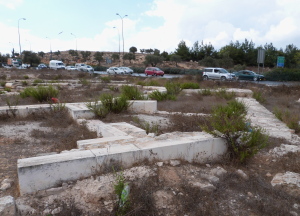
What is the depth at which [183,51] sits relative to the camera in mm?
61094

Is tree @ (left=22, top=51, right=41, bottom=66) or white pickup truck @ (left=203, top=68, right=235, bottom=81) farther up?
tree @ (left=22, top=51, right=41, bottom=66)

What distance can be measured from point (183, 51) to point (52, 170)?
60.2 meters

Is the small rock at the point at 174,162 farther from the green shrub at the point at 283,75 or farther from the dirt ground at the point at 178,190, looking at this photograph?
the green shrub at the point at 283,75

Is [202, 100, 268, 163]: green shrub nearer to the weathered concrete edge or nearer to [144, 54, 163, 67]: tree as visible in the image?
the weathered concrete edge

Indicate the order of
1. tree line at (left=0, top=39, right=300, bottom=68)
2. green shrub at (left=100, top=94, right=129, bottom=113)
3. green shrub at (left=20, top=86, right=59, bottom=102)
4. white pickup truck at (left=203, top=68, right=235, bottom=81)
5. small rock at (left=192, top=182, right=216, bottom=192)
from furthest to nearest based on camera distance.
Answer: tree line at (left=0, top=39, right=300, bottom=68) < white pickup truck at (left=203, top=68, right=235, bottom=81) < green shrub at (left=20, top=86, right=59, bottom=102) < green shrub at (left=100, top=94, right=129, bottom=113) < small rock at (left=192, top=182, right=216, bottom=192)

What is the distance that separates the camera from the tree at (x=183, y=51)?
60844mm

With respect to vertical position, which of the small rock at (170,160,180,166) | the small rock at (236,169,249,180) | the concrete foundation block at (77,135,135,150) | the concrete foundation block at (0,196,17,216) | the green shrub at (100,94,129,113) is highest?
the green shrub at (100,94,129,113)

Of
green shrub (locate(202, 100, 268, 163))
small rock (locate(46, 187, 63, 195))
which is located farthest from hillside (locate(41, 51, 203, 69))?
small rock (locate(46, 187, 63, 195))

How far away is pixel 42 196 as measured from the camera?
2949 mm

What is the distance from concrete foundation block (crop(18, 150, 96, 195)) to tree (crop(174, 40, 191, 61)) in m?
59.4

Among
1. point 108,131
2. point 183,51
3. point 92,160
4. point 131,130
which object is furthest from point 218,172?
point 183,51

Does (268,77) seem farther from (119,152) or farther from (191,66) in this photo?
(119,152)

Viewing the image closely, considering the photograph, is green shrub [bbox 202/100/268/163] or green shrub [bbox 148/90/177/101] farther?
green shrub [bbox 148/90/177/101]

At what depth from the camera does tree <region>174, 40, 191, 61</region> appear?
200ft
